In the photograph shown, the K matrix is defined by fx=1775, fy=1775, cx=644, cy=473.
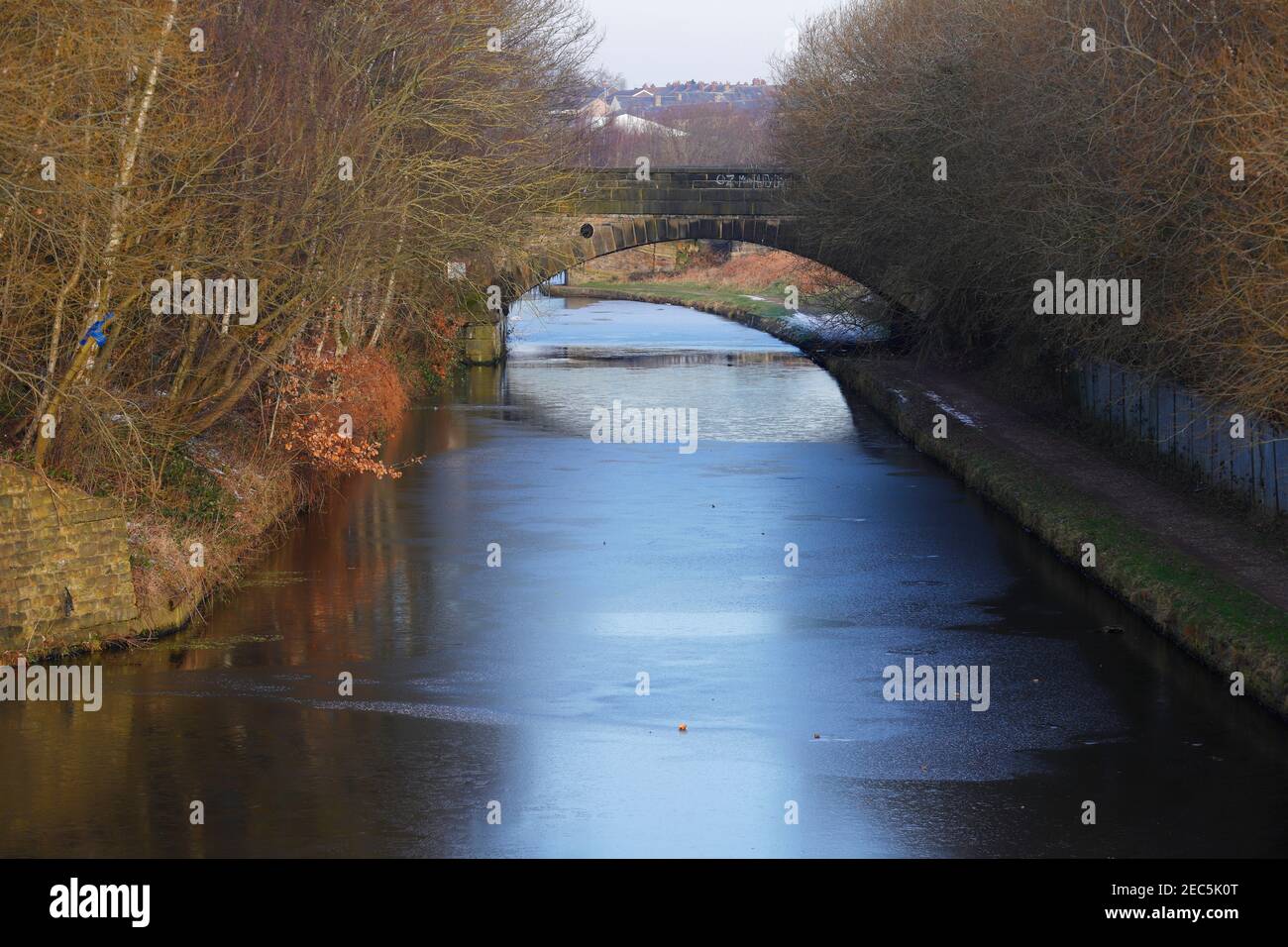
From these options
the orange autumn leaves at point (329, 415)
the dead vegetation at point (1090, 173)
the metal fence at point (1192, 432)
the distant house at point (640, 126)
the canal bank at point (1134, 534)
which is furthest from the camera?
the distant house at point (640, 126)

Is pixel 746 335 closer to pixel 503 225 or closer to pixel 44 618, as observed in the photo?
pixel 503 225

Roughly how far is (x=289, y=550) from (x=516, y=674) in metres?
7.22

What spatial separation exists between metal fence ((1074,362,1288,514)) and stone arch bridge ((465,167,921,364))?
1931 cm

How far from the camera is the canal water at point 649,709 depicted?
12.0 m

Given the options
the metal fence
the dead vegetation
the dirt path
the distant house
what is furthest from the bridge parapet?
the distant house

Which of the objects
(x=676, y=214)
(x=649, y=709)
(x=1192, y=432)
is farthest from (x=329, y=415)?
(x=676, y=214)

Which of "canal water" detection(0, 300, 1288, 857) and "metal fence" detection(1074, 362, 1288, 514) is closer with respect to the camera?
"canal water" detection(0, 300, 1288, 857)

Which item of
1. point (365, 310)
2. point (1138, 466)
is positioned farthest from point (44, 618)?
point (365, 310)

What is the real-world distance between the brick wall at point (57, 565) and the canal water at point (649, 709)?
2.16 feet

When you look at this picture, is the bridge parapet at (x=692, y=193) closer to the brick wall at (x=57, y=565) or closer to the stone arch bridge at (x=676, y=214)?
the stone arch bridge at (x=676, y=214)

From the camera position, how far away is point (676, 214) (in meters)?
50.9

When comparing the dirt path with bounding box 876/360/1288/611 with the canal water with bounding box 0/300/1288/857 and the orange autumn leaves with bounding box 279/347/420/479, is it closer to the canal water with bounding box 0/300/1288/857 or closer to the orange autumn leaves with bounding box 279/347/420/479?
the canal water with bounding box 0/300/1288/857

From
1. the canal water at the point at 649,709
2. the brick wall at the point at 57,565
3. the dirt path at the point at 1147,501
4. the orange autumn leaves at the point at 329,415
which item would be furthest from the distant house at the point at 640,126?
the brick wall at the point at 57,565

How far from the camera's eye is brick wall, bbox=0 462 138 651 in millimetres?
16125
